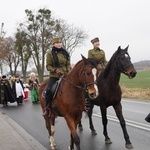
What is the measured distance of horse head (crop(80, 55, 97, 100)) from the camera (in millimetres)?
5238

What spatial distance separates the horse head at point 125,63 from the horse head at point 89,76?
160 centimetres

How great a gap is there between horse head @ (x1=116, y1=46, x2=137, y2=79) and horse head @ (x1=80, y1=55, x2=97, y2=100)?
1.60 metres

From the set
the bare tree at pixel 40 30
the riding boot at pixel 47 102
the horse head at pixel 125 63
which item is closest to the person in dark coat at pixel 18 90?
the riding boot at pixel 47 102

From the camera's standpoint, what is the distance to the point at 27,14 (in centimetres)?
5141

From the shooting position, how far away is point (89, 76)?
17.7ft

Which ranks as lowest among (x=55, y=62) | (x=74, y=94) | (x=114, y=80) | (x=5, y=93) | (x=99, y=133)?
(x=99, y=133)

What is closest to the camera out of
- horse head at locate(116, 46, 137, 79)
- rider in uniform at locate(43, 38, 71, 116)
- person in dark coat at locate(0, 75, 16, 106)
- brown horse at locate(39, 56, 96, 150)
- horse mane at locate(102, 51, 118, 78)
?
brown horse at locate(39, 56, 96, 150)

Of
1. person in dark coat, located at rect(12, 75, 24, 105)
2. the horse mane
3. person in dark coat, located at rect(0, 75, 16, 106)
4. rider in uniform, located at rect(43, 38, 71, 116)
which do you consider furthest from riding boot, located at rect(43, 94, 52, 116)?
person in dark coat, located at rect(12, 75, 24, 105)

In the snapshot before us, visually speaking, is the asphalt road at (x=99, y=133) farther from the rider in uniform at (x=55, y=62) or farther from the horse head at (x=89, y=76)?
the horse head at (x=89, y=76)

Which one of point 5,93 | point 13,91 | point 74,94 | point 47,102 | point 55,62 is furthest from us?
point 13,91

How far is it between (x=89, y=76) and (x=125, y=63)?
5.85 feet

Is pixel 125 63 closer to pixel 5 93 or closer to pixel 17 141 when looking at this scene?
pixel 17 141

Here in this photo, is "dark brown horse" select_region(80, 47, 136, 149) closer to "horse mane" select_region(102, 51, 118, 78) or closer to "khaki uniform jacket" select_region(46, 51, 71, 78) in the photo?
"horse mane" select_region(102, 51, 118, 78)

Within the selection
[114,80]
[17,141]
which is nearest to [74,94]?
[114,80]
